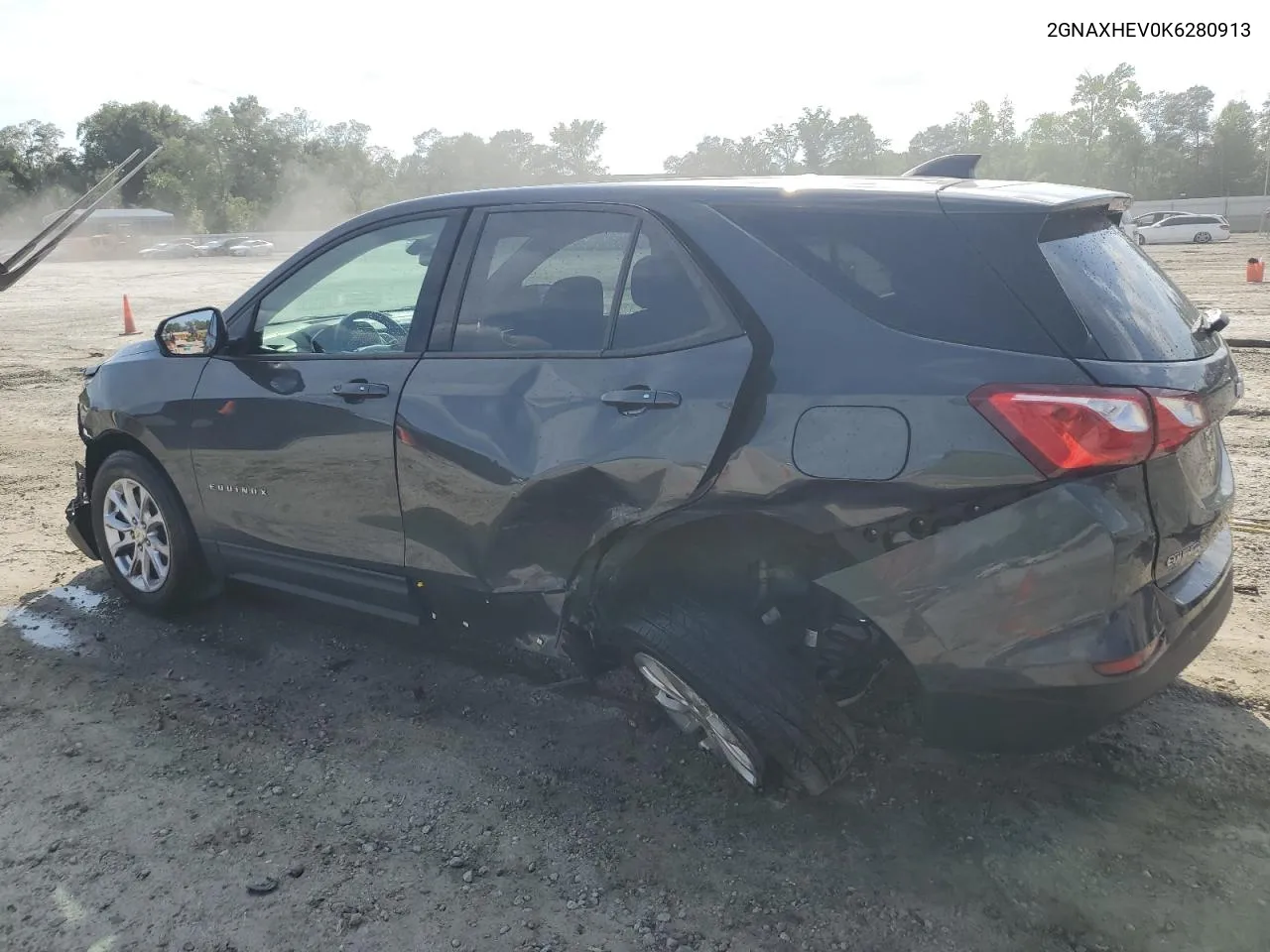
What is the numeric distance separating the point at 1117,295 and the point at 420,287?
221cm

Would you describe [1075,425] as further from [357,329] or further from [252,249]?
[252,249]

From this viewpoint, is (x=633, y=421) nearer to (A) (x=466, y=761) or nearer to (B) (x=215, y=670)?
(A) (x=466, y=761)

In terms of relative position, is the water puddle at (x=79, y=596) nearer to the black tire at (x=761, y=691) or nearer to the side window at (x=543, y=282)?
the side window at (x=543, y=282)

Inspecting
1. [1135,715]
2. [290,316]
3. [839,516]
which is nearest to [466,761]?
[839,516]

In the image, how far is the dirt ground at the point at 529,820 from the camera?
259cm

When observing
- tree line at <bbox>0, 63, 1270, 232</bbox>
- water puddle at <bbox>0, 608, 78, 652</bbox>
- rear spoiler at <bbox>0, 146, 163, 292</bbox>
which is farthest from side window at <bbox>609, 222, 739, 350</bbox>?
tree line at <bbox>0, 63, 1270, 232</bbox>

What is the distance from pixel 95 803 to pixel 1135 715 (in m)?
3.32

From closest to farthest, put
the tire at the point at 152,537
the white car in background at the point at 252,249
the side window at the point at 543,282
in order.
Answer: the side window at the point at 543,282
the tire at the point at 152,537
the white car in background at the point at 252,249

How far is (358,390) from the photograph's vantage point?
11.6ft


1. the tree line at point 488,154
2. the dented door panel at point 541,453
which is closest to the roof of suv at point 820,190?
the dented door panel at point 541,453

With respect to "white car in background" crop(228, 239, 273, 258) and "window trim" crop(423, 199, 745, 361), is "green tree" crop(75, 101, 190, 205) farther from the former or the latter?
"window trim" crop(423, 199, 745, 361)

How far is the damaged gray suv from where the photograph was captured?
2.45 m

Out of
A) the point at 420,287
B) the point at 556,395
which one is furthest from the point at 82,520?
the point at 556,395

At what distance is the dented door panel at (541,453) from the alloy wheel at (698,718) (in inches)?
15.6
